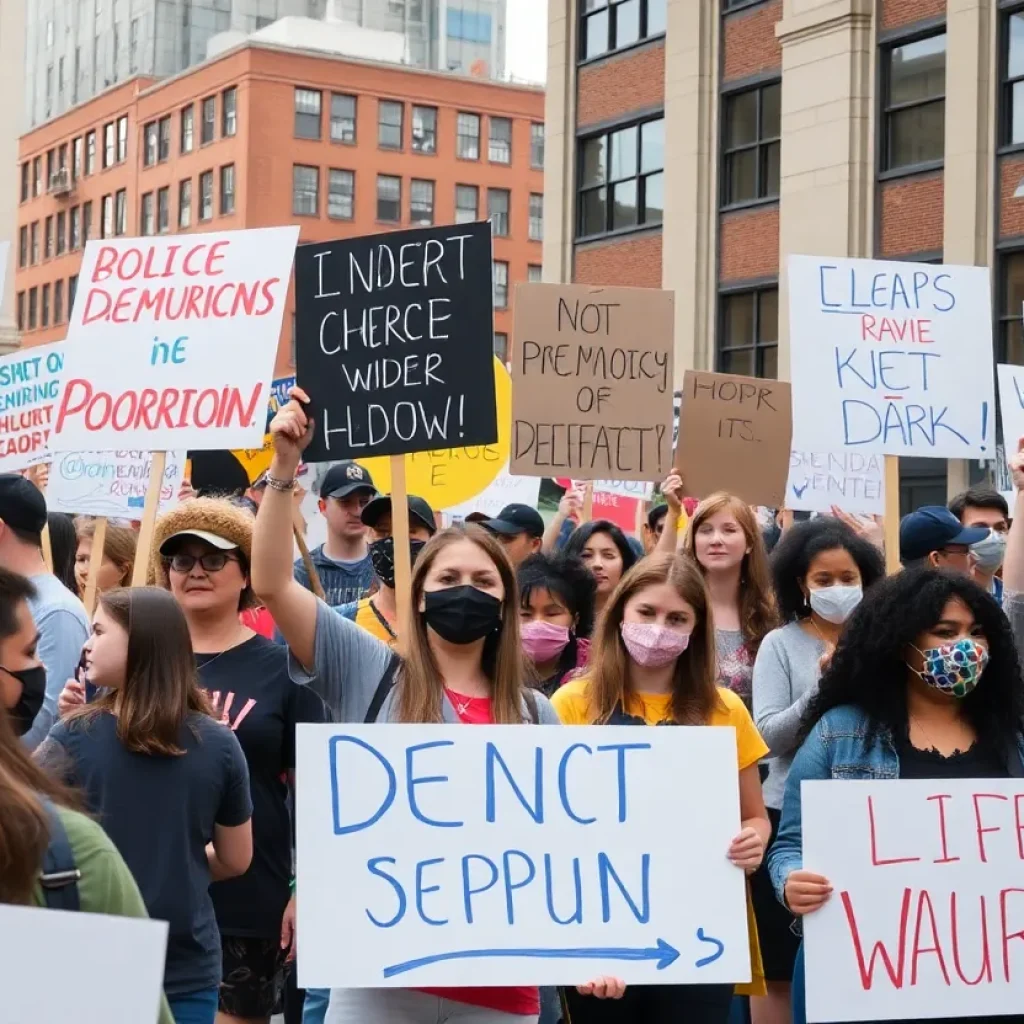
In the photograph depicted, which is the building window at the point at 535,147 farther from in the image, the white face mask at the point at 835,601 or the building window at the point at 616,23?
the white face mask at the point at 835,601

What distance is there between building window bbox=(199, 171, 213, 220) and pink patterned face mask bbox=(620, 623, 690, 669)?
242 feet

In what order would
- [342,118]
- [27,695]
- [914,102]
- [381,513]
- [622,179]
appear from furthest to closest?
[342,118] → [622,179] → [914,102] → [381,513] → [27,695]

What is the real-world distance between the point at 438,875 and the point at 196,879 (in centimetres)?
55

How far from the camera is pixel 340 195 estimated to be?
78938mm

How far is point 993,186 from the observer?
75.9 ft

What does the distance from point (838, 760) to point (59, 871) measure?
7.49 ft

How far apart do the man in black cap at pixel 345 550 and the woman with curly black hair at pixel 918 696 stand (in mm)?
3823

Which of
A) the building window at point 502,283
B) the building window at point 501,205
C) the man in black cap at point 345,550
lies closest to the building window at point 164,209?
the building window at point 501,205

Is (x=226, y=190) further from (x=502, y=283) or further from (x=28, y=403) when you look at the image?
(x=28, y=403)

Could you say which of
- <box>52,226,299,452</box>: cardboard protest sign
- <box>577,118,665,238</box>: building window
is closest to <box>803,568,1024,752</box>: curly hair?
Result: <box>52,226,299,452</box>: cardboard protest sign

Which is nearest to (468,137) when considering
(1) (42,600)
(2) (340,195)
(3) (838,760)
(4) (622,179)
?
(2) (340,195)

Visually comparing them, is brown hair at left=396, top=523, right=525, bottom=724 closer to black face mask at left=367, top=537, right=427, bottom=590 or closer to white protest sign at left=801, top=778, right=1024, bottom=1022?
white protest sign at left=801, top=778, right=1024, bottom=1022

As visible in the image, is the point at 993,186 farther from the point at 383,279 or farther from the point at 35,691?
the point at 35,691

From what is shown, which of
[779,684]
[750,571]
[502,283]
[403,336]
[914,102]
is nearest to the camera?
[403,336]
